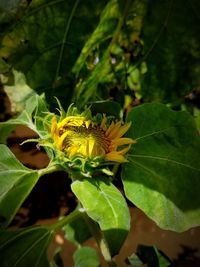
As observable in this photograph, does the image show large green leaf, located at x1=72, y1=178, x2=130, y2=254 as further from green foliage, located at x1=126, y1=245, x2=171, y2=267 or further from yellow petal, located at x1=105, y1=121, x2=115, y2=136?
green foliage, located at x1=126, y1=245, x2=171, y2=267

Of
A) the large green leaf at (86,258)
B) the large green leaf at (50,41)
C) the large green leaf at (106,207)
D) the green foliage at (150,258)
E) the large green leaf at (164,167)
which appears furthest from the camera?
the large green leaf at (86,258)

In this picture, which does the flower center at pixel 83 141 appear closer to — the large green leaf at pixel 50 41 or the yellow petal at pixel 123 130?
the yellow petal at pixel 123 130

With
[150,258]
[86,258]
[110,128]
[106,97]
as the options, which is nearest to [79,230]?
[86,258]

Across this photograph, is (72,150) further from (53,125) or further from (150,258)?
(150,258)

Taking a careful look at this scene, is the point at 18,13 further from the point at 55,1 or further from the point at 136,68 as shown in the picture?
the point at 136,68

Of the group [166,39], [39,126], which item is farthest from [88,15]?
[39,126]

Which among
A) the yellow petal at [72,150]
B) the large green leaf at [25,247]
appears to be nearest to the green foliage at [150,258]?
the large green leaf at [25,247]
